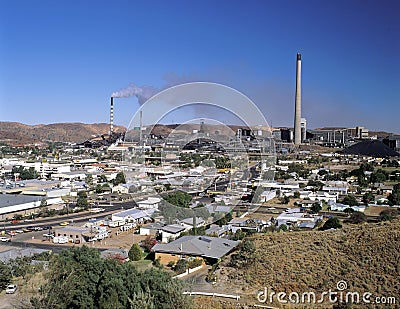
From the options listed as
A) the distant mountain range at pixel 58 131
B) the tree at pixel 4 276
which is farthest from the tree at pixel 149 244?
the distant mountain range at pixel 58 131

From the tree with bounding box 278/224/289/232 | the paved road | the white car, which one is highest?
the tree with bounding box 278/224/289/232

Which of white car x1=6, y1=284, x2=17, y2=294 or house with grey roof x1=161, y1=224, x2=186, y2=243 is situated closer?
white car x1=6, y1=284, x2=17, y2=294

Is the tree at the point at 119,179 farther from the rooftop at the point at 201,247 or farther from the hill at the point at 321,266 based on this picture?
the hill at the point at 321,266

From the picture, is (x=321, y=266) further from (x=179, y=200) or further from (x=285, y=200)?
(x=285, y=200)

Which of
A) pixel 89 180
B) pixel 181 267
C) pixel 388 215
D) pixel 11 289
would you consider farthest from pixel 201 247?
pixel 89 180

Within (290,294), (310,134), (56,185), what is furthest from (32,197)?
(310,134)

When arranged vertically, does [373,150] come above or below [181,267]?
above

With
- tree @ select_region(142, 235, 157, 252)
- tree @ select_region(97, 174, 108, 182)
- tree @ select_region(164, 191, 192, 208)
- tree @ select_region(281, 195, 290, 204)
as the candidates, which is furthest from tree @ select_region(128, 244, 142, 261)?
tree @ select_region(97, 174, 108, 182)

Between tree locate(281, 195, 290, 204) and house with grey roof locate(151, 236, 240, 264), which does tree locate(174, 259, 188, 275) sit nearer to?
house with grey roof locate(151, 236, 240, 264)
